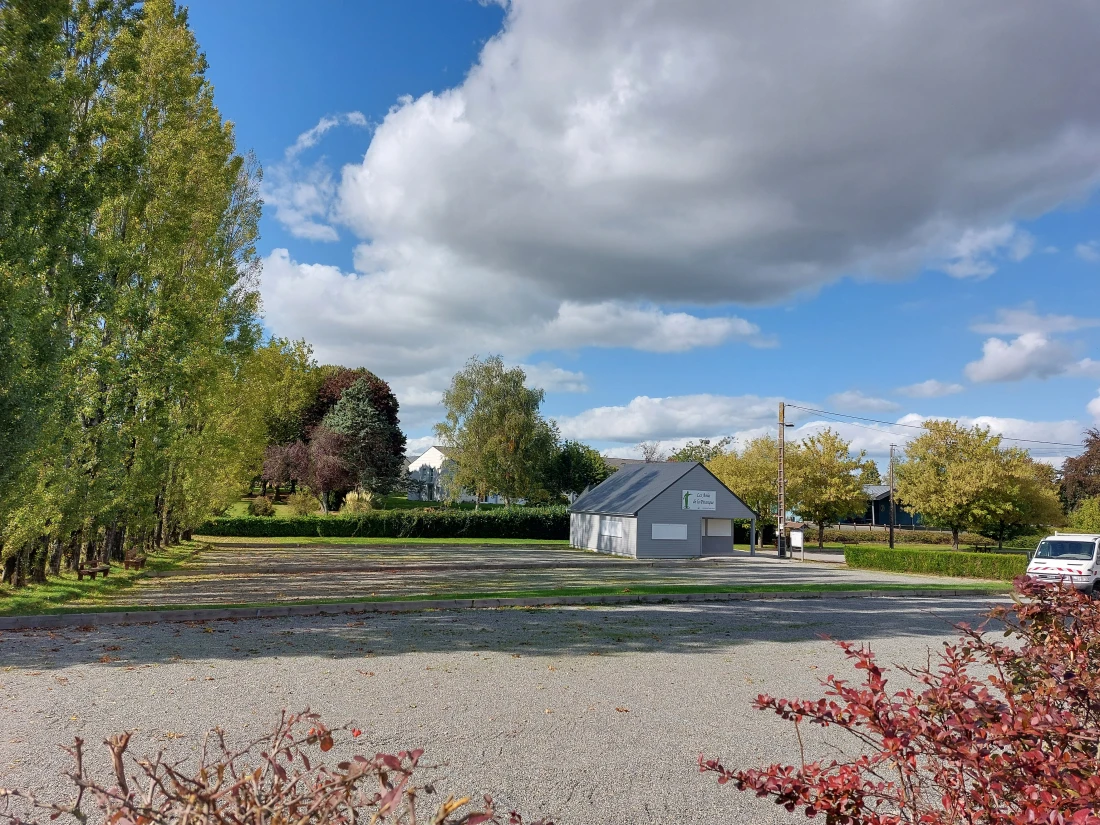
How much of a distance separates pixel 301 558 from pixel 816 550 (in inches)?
1338

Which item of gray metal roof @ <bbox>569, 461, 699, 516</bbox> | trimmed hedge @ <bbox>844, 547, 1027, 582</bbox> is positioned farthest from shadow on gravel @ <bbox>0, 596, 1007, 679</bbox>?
gray metal roof @ <bbox>569, 461, 699, 516</bbox>

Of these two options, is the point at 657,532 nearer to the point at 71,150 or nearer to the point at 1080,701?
the point at 71,150

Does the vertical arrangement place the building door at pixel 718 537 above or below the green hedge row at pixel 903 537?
above

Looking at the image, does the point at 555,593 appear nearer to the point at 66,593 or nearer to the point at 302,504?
the point at 66,593

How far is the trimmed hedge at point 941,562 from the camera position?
90.3ft

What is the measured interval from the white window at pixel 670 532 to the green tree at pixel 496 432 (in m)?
23.6

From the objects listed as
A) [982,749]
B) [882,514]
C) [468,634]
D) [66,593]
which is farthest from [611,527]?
[882,514]

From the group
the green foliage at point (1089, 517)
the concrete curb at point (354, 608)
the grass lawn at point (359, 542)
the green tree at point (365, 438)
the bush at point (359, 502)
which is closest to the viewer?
the concrete curb at point (354, 608)

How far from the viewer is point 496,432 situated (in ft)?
192

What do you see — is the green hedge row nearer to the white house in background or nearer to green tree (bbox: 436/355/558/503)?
green tree (bbox: 436/355/558/503)

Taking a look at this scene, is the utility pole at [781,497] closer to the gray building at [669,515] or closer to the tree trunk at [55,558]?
the gray building at [669,515]

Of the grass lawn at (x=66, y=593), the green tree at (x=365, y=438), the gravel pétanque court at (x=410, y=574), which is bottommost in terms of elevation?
the gravel pétanque court at (x=410, y=574)

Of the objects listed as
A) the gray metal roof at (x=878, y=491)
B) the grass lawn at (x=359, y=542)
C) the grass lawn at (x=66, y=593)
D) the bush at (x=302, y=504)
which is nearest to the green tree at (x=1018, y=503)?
the grass lawn at (x=359, y=542)

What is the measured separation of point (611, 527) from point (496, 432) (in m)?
21.5
